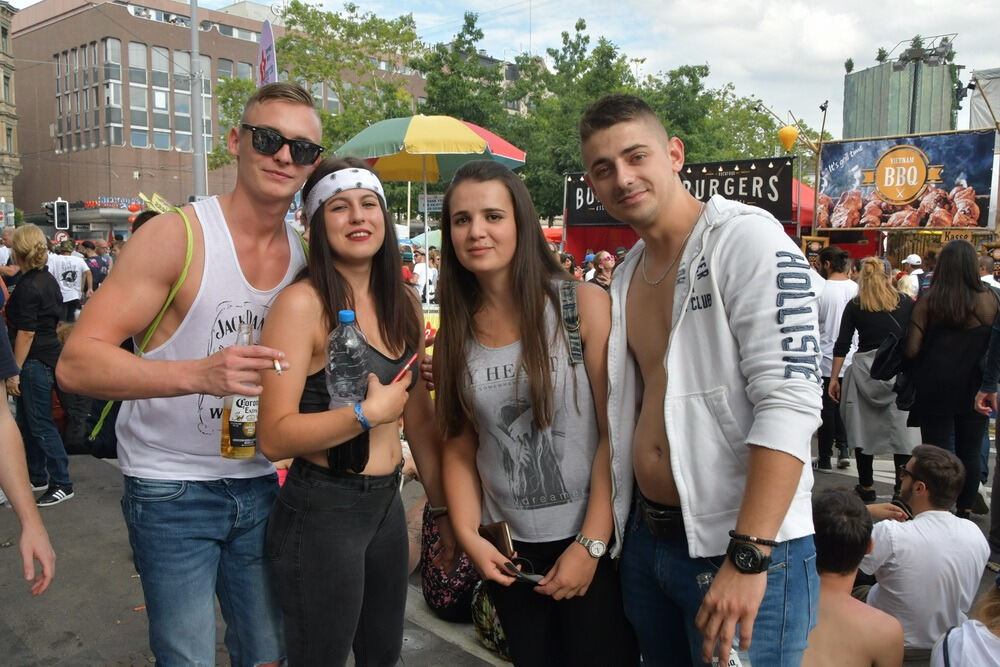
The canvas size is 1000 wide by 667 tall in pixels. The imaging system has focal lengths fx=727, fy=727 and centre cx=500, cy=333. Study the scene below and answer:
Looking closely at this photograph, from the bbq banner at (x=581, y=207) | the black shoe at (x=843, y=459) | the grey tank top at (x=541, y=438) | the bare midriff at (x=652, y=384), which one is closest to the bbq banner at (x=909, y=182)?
the bbq banner at (x=581, y=207)

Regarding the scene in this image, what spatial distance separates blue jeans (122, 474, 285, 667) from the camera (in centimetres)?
219

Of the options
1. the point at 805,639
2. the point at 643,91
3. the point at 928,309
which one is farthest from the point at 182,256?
the point at 643,91

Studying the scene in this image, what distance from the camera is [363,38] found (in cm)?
2992

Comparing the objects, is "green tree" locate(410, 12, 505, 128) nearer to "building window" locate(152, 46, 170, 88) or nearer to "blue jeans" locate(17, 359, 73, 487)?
"blue jeans" locate(17, 359, 73, 487)

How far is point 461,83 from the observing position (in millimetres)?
26078

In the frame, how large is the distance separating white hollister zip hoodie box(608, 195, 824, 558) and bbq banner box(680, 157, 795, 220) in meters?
13.4

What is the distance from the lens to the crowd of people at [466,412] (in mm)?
1872

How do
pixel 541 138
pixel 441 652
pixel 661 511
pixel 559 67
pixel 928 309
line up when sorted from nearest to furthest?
pixel 661 511
pixel 441 652
pixel 928 309
pixel 541 138
pixel 559 67

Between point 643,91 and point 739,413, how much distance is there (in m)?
30.6

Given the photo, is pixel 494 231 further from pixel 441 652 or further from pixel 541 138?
pixel 541 138

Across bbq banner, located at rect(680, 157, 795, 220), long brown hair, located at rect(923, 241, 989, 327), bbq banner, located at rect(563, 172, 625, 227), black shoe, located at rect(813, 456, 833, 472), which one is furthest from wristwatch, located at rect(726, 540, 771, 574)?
bbq banner, located at rect(563, 172, 625, 227)

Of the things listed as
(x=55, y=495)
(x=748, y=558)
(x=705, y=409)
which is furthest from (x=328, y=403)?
(x=55, y=495)

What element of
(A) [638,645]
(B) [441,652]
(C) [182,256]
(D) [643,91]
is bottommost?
(B) [441,652]

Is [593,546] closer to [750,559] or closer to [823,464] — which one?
[750,559]
